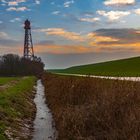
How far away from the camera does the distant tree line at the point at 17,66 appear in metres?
138

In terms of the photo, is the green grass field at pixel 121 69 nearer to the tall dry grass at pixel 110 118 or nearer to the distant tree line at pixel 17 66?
the distant tree line at pixel 17 66

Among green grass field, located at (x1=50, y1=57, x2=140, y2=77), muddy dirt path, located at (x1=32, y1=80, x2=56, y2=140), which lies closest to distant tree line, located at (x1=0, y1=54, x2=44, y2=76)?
green grass field, located at (x1=50, y1=57, x2=140, y2=77)

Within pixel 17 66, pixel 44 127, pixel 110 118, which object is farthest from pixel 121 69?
pixel 110 118

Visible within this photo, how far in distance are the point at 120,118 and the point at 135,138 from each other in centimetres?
227

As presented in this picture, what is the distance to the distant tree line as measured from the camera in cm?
13800

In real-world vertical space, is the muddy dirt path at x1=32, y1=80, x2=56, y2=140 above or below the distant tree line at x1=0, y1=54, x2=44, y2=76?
below

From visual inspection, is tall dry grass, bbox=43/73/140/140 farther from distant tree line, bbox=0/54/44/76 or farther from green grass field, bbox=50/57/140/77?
distant tree line, bbox=0/54/44/76

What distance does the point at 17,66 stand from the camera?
140625 mm

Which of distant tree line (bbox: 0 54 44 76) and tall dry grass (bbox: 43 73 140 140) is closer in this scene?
tall dry grass (bbox: 43 73 140 140)

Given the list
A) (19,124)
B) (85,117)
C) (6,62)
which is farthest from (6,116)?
(6,62)

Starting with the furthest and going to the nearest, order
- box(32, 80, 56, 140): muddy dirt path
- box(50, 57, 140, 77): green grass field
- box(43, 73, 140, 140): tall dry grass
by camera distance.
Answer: box(50, 57, 140, 77): green grass field < box(32, 80, 56, 140): muddy dirt path < box(43, 73, 140, 140): tall dry grass

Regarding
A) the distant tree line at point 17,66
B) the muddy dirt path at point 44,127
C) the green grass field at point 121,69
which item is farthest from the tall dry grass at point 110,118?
the distant tree line at point 17,66

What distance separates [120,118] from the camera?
46.1 ft

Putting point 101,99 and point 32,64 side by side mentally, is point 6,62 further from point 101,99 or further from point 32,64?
point 101,99
